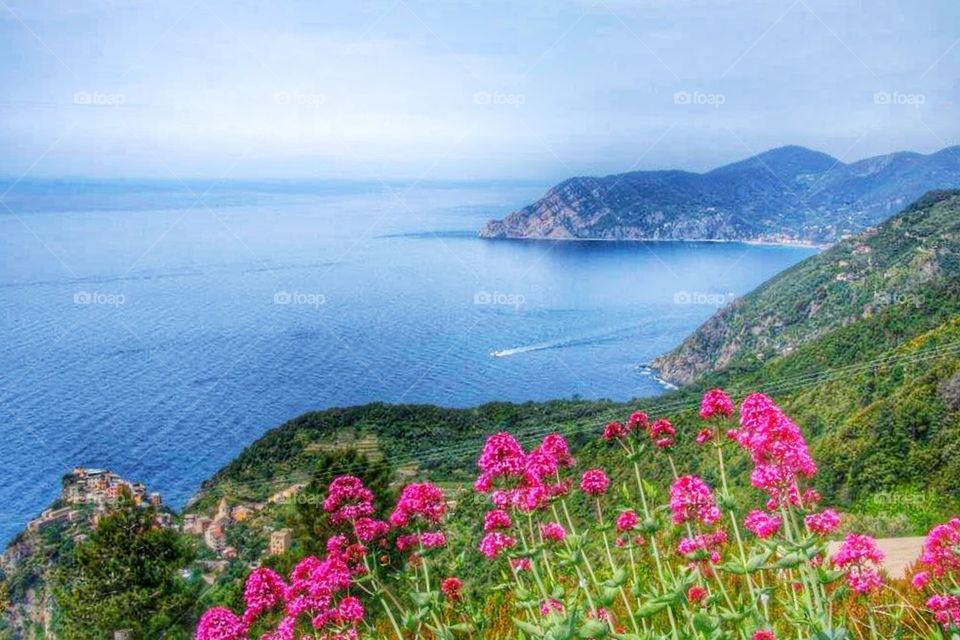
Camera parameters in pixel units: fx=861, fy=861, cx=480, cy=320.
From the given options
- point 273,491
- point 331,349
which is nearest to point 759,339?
point 331,349

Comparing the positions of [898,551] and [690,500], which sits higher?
[690,500]

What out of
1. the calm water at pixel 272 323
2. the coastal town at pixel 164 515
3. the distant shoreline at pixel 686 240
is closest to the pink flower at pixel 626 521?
the coastal town at pixel 164 515

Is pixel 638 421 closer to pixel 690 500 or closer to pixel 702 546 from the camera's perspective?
pixel 690 500

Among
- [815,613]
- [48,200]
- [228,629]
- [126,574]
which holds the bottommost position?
[126,574]

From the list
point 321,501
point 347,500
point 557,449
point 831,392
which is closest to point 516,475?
point 557,449

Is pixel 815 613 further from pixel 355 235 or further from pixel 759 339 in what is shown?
pixel 355 235

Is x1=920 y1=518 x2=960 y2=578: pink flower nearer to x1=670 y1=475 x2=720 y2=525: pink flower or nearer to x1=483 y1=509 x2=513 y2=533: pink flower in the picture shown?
x1=670 y1=475 x2=720 y2=525: pink flower

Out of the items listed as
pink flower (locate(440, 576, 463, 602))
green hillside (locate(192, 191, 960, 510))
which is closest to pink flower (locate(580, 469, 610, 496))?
pink flower (locate(440, 576, 463, 602))
